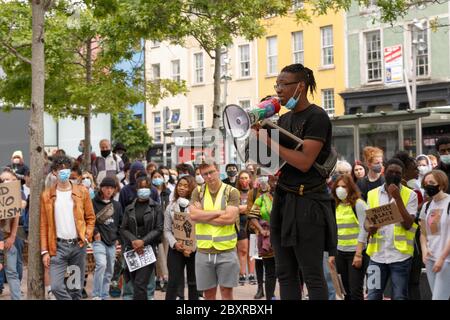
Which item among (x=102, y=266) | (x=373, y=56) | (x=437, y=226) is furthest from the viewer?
(x=373, y=56)

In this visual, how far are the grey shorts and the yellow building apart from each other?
31726mm

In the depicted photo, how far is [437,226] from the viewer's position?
8.60 meters

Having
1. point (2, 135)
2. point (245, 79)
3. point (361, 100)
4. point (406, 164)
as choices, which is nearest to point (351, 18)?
point (361, 100)

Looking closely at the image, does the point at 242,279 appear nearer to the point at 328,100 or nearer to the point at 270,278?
the point at 270,278

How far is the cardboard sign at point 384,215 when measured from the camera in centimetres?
945

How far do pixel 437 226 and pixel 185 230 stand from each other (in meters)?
3.48

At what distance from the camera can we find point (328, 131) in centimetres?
584

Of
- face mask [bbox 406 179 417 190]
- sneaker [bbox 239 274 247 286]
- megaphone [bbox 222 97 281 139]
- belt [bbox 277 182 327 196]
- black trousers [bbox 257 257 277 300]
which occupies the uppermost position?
megaphone [bbox 222 97 281 139]

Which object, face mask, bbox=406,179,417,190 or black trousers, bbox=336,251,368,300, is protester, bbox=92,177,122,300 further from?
face mask, bbox=406,179,417,190

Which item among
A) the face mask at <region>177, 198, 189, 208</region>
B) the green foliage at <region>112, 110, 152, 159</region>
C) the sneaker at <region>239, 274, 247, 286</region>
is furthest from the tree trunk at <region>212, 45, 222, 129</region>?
the green foliage at <region>112, 110, 152, 159</region>

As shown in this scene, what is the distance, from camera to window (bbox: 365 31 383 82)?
4066 cm

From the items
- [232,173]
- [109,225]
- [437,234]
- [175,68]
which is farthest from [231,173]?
[175,68]

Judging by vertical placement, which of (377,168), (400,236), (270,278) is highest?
(377,168)

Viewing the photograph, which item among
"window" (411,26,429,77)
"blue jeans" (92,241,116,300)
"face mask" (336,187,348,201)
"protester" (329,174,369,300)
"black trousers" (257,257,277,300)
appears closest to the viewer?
"protester" (329,174,369,300)
